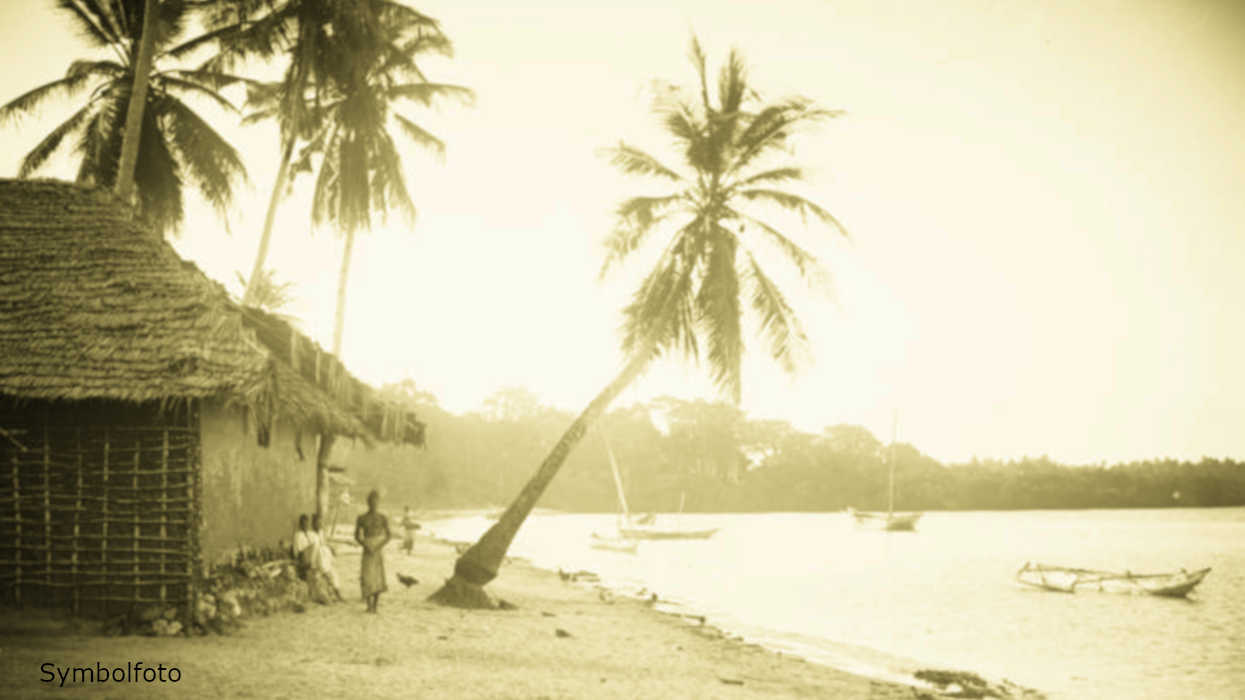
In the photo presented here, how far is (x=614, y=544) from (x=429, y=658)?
92.3ft

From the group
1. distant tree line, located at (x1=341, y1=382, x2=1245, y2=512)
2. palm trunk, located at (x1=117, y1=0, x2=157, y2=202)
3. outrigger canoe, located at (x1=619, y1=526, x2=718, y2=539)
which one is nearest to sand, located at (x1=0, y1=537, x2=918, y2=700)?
palm trunk, located at (x1=117, y1=0, x2=157, y2=202)

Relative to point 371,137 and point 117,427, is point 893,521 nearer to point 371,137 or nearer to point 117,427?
point 371,137

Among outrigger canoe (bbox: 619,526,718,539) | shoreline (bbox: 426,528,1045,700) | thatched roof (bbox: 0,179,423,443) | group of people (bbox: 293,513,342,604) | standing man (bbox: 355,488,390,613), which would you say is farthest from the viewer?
outrigger canoe (bbox: 619,526,718,539)

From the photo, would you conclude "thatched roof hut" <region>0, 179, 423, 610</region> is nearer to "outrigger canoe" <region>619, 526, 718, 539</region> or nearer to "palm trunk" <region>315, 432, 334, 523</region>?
"palm trunk" <region>315, 432, 334, 523</region>

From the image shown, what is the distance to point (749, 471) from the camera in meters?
91.8

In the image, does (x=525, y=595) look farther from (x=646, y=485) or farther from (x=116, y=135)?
(x=646, y=485)

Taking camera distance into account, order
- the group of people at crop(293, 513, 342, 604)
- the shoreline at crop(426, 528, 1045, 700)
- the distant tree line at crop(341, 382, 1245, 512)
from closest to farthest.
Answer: the group of people at crop(293, 513, 342, 604), the shoreline at crop(426, 528, 1045, 700), the distant tree line at crop(341, 382, 1245, 512)

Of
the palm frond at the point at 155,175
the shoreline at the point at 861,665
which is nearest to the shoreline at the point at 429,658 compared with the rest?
the shoreline at the point at 861,665

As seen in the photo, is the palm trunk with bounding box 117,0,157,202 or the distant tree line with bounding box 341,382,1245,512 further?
the distant tree line with bounding box 341,382,1245,512

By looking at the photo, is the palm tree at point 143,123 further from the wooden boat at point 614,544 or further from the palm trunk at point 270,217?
the wooden boat at point 614,544

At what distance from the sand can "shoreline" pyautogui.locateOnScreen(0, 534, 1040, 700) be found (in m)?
0.02

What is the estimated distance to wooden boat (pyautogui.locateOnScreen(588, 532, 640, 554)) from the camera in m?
35.5

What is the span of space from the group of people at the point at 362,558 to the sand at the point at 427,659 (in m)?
0.35

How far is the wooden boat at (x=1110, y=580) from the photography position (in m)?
23.9
